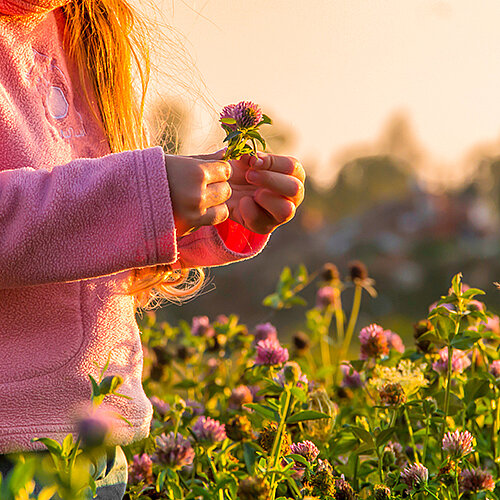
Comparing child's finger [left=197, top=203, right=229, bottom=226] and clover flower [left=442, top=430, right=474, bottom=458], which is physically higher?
child's finger [left=197, top=203, right=229, bottom=226]

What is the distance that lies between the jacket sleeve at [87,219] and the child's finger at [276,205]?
0.16 meters

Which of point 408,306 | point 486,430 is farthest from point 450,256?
point 486,430

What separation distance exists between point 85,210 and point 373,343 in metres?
0.63

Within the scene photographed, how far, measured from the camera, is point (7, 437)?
78cm

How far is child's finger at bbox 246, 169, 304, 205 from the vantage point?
811mm

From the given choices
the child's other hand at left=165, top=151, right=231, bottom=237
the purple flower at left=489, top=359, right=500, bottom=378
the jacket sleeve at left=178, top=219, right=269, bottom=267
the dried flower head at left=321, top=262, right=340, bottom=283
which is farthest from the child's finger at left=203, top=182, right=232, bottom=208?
the dried flower head at left=321, top=262, right=340, bottom=283

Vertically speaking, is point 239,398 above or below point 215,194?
below

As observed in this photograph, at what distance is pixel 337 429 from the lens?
1116 mm

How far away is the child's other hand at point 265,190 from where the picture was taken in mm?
816

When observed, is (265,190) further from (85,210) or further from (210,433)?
(210,433)

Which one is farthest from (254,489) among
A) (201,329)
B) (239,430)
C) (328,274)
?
(328,274)

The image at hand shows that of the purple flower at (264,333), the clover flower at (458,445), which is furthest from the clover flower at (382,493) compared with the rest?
the purple flower at (264,333)

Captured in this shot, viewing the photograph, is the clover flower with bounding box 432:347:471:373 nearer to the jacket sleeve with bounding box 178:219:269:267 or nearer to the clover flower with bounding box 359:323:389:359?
the clover flower with bounding box 359:323:389:359

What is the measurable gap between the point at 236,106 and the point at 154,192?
12 cm
